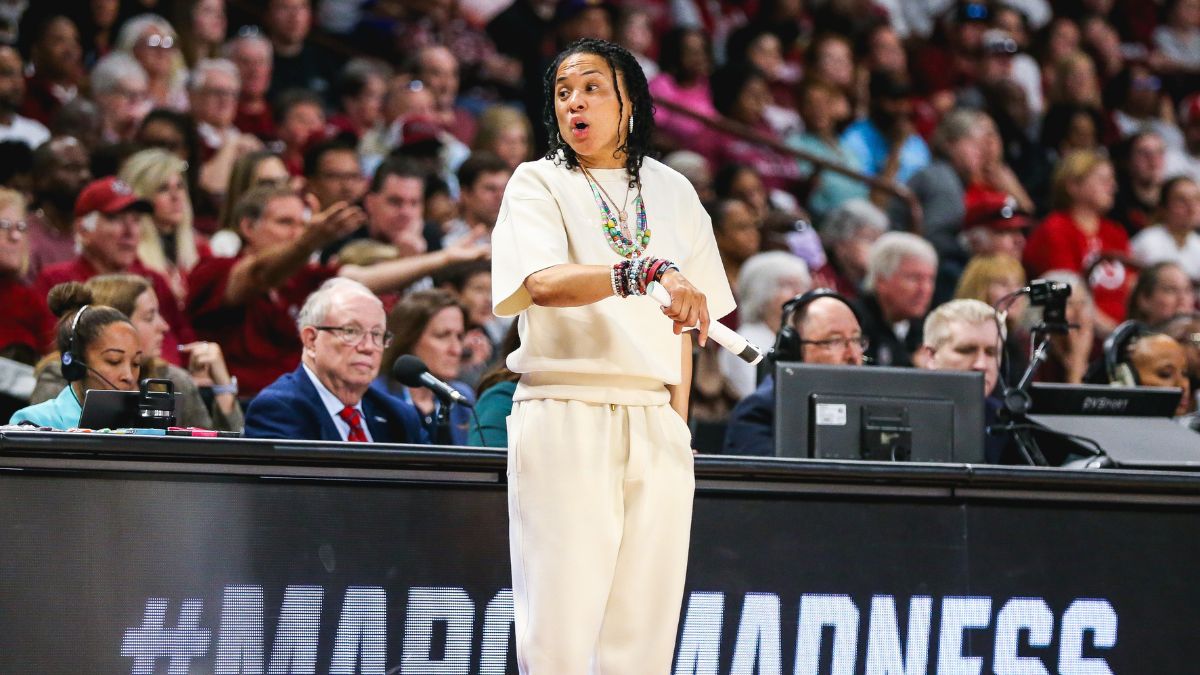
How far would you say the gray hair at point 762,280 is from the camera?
748 centimetres

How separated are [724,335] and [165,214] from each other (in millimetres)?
4795

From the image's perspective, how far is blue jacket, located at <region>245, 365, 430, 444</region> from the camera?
485 centimetres

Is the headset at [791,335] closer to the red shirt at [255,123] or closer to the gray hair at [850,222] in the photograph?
the gray hair at [850,222]

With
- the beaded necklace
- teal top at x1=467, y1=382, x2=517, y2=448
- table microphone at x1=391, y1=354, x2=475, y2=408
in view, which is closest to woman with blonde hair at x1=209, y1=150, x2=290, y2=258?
teal top at x1=467, y1=382, x2=517, y2=448

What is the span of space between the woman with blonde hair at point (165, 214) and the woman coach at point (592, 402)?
403cm

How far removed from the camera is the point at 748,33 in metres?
11.2

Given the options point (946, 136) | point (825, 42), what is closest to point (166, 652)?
point (946, 136)

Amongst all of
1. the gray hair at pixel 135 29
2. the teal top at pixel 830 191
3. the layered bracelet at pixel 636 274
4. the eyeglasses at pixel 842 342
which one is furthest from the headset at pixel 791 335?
the teal top at pixel 830 191

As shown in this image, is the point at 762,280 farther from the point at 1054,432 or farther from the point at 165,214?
the point at 165,214

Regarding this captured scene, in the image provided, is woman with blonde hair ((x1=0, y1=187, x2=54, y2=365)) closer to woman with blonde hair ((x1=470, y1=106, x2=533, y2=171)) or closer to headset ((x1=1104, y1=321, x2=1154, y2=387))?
woman with blonde hair ((x1=470, y1=106, x2=533, y2=171))

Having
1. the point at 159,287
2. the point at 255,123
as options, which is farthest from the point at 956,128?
the point at 159,287

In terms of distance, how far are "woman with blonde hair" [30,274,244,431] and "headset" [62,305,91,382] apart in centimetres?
22

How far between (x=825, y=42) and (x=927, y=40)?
63.4 inches

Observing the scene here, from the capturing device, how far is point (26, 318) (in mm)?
6355
